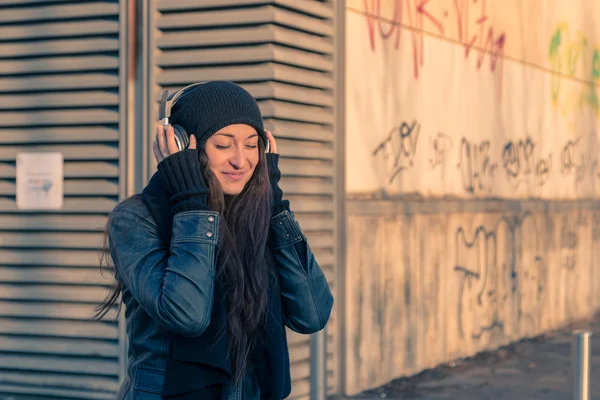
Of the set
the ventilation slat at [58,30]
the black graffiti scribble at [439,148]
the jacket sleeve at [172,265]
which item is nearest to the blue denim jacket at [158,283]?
the jacket sleeve at [172,265]

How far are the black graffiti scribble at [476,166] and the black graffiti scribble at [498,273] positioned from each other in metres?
0.39

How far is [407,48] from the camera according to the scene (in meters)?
8.94

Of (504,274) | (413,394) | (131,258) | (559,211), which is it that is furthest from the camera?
(559,211)

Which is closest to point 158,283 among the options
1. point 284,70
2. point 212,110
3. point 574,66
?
point 212,110

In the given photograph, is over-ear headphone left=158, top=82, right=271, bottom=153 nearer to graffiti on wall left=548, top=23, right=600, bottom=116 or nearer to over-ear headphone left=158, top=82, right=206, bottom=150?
over-ear headphone left=158, top=82, right=206, bottom=150

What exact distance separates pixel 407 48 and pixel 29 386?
12.6ft

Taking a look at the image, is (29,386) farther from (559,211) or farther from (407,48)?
(559,211)

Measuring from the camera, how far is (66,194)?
24.7 ft

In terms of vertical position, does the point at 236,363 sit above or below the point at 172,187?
below

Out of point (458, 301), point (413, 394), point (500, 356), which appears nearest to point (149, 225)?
point (413, 394)

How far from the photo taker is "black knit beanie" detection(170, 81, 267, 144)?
3.04m

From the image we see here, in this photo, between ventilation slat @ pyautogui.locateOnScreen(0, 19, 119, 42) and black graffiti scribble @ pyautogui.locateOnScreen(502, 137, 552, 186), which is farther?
black graffiti scribble @ pyautogui.locateOnScreen(502, 137, 552, 186)

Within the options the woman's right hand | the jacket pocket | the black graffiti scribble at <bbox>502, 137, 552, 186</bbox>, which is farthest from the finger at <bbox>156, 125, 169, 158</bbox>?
the black graffiti scribble at <bbox>502, 137, 552, 186</bbox>

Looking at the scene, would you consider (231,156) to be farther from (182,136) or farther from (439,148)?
(439,148)
